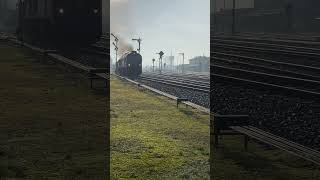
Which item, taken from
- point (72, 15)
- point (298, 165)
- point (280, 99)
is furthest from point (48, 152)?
point (72, 15)

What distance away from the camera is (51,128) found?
8398 mm

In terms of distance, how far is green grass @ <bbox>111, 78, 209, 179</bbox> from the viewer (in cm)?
602

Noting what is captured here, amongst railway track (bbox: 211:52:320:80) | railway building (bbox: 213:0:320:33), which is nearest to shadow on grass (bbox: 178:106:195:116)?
railway track (bbox: 211:52:320:80)

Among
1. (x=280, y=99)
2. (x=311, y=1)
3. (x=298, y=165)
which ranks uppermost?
(x=311, y=1)

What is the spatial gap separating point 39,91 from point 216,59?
8637mm

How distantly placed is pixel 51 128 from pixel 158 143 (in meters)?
2.26

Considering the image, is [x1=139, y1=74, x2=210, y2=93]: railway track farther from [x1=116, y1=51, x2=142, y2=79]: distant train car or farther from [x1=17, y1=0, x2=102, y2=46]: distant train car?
[x1=116, y1=51, x2=142, y2=79]: distant train car

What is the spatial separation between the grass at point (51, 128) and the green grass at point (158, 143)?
14.3 inches

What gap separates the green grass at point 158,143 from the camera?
6.02m

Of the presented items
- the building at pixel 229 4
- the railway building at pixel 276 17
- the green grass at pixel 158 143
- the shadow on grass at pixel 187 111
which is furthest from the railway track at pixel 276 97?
the building at pixel 229 4

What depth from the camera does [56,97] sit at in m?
12.0

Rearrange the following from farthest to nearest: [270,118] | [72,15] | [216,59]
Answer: [72,15], [216,59], [270,118]

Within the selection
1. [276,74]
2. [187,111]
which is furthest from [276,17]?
[187,111]

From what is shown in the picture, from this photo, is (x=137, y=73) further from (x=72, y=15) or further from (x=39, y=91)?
(x=39, y=91)
